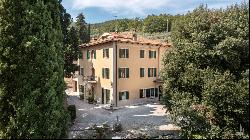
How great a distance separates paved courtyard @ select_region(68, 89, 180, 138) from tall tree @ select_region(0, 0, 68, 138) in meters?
8.86

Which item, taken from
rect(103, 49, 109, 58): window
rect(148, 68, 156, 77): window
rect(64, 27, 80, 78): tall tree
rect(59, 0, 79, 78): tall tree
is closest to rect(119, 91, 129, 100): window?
rect(148, 68, 156, 77): window

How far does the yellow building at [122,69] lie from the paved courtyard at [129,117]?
6.23ft

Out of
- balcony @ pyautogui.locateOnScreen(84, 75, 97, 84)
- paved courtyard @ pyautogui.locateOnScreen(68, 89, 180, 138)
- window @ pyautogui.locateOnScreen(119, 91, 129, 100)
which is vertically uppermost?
balcony @ pyautogui.locateOnScreen(84, 75, 97, 84)

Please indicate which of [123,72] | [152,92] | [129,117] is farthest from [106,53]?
[129,117]

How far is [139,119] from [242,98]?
1442 cm

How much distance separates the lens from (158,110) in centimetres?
4044

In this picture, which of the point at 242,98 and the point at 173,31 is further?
the point at 173,31

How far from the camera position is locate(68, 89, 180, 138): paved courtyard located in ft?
104

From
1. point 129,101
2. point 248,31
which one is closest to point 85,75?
point 129,101

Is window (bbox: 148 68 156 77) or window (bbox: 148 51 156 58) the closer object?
window (bbox: 148 51 156 58)

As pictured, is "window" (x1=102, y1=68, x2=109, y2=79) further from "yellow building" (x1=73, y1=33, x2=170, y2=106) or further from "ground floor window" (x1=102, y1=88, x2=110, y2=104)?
"ground floor window" (x1=102, y1=88, x2=110, y2=104)

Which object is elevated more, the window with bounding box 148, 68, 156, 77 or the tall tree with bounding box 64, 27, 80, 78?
the tall tree with bounding box 64, 27, 80, 78

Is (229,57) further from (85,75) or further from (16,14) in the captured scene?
(85,75)

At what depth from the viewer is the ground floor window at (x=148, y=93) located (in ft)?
151
